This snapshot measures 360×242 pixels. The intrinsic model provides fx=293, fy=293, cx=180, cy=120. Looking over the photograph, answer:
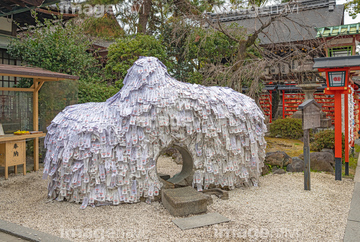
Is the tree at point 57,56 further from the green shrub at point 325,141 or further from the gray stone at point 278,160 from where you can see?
the green shrub at point 325,141

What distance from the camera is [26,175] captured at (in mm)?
7387

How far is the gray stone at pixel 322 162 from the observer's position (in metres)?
7.80

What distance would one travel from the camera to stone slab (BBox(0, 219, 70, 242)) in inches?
149

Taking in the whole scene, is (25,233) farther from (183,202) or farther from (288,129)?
(288,129)

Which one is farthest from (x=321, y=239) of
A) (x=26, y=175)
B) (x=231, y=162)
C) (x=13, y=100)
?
(x=13, y=100)

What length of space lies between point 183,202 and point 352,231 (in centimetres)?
248

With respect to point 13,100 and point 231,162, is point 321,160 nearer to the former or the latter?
point 231,162

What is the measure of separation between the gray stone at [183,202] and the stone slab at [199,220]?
15 cm

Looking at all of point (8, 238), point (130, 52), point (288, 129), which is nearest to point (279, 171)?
point (288, 129)

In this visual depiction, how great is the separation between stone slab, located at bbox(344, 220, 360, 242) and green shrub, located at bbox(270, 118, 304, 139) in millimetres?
7574

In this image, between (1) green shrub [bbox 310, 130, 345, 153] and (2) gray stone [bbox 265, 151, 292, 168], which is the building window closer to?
(1) green shrub [bbox 310, 130, 345, 153]

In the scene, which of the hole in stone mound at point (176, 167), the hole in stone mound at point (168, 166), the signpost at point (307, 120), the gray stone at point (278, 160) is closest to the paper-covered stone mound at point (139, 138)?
the hole in stone mound at point (176, 167)

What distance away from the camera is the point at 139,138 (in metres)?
4.99

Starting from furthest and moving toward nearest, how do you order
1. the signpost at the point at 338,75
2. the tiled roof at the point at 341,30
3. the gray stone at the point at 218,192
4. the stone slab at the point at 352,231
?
the tiled roof at the point at 341,30 < the signpost at the point at 338,75 < the gray stone at the point at 218,192 < the stone slab at the point at 352,231
